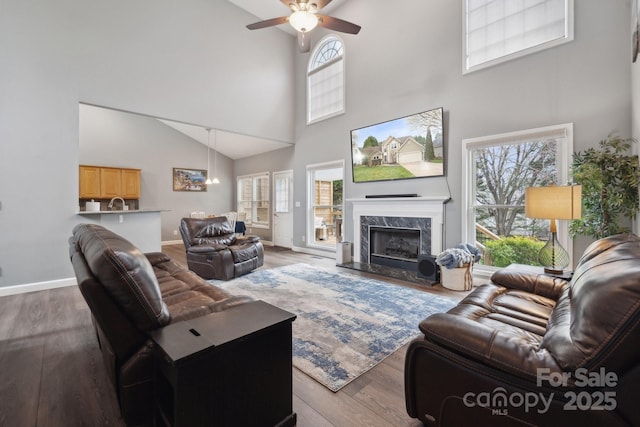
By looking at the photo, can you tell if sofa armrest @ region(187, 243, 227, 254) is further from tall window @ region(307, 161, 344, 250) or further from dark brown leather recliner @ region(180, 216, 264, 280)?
tall window @ region(307, 161, 344, 250)

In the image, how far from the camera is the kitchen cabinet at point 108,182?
6.86m

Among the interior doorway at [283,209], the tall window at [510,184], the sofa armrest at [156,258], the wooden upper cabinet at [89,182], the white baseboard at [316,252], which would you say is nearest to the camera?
the sofa armrest at [156,258]

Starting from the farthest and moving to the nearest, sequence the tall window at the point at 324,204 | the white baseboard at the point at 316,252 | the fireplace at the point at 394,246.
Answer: the tall window at the point at 324,204
the white baseboard at the point at 316,252
the fireplace at the point at 394,246

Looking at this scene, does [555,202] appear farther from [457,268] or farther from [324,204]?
[324,204]

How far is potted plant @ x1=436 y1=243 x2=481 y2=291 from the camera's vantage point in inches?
147

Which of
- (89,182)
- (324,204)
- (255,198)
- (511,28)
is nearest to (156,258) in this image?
(324,204)

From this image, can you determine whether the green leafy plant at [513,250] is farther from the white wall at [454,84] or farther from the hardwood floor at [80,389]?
the hardwood floor at [80,389]

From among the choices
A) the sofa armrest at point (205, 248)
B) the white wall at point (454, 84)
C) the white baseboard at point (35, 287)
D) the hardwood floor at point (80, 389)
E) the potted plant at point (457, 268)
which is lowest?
the hardwood floor at point (80, 389)

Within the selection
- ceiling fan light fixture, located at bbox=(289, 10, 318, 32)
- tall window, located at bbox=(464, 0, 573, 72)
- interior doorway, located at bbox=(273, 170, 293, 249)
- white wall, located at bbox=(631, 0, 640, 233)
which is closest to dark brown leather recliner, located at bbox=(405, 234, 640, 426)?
white wall, located at bbox=(631, 0, 640, 233)

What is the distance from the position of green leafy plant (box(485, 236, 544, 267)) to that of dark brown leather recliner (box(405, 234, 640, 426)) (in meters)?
A: 2.57

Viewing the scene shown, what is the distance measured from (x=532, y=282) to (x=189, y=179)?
885 cm

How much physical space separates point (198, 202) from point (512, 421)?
9.21 m

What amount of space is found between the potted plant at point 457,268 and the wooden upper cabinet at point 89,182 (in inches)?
312

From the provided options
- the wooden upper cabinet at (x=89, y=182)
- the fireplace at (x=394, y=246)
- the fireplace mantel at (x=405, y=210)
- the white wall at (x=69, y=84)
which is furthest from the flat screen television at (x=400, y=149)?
Result: the wooden upper cabinet at (x=89, y=182)
